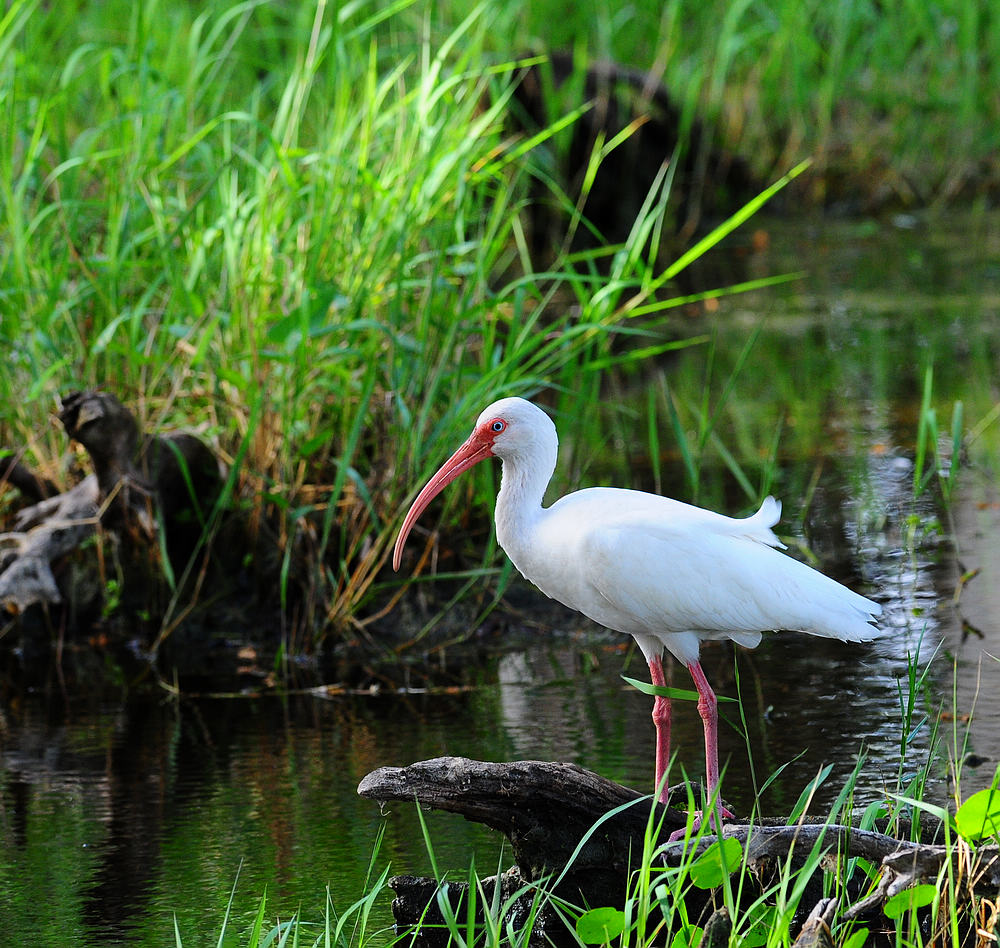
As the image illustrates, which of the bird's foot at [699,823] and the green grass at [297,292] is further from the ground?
the green grass at [297,292]

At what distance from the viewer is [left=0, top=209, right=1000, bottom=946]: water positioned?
399 cm

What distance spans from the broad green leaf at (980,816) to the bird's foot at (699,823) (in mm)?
426

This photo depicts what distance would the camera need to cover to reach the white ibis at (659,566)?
3828mm

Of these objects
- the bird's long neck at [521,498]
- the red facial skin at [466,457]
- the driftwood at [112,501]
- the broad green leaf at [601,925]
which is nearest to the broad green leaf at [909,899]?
the broad green leaf at [601,925]

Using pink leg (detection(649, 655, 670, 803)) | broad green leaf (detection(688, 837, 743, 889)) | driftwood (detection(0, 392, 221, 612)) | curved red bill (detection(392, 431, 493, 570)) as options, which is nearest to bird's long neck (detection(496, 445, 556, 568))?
curved red bill (detection(392, 431, 493, 570))

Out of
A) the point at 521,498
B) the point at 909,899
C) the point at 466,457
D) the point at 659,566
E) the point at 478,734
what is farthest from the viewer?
the point at 478,734

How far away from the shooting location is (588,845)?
11.0 feet

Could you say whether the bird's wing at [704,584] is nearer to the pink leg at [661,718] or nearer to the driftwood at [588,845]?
the pink leg at [661,718]

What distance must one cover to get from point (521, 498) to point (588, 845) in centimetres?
94

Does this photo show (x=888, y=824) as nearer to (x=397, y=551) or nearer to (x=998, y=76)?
(x=397, y=551)

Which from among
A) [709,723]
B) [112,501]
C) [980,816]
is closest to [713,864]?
[980,816]

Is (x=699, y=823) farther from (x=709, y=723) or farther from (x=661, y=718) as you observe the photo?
(x=661, y=718)

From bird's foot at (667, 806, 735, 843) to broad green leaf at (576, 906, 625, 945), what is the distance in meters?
0.20

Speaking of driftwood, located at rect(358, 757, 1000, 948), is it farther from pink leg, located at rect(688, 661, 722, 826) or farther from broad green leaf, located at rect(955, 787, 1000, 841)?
pink leg, located at rect(688, 661, 722, 826)
